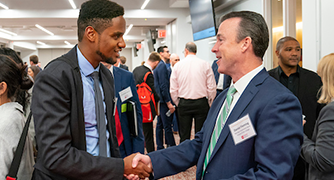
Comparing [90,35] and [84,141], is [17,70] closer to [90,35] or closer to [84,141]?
[90,35]

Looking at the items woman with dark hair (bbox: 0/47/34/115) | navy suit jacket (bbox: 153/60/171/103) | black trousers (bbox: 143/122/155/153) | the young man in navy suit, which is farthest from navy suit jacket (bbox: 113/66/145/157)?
navy suit jacket (bbox: 153/60/171/103)

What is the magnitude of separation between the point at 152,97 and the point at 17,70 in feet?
9.36

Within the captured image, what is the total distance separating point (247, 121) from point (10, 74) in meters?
1.32

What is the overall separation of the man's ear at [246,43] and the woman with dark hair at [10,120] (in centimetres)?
124

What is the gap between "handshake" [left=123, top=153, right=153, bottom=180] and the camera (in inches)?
59.3

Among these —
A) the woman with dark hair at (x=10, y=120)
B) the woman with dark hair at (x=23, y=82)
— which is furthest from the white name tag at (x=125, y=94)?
the woman with dark hair at (x=10, y=120)

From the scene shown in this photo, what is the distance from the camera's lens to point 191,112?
4.46 meters

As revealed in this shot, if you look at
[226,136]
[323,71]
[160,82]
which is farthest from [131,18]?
[226,136]

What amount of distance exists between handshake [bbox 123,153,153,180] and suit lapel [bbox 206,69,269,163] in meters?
0.47

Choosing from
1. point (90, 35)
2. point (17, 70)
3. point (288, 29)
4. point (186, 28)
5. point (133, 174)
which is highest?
point (186, 28)

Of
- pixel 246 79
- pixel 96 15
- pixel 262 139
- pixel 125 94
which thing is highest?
pixel 96 15

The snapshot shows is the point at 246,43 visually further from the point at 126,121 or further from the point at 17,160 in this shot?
the point at 126,121

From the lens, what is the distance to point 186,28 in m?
9.70

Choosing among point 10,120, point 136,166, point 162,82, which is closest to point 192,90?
point 162,82
